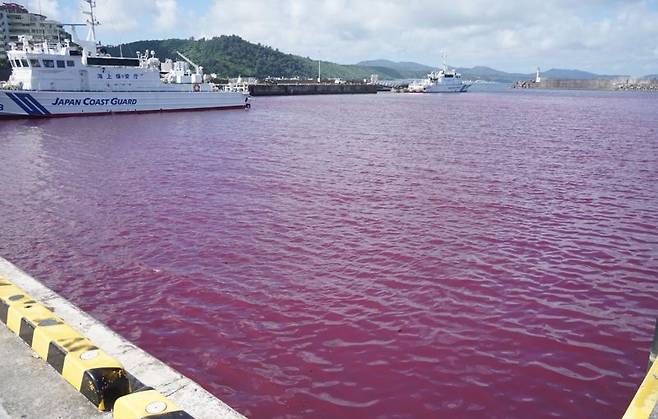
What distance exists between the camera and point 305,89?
4540 inches

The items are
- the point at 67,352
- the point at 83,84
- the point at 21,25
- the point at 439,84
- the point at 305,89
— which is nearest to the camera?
the point at 67,352

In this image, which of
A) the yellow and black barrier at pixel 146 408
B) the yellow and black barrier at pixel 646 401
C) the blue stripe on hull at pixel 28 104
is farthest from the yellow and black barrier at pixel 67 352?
the blue stripe on hull at pixel 28 104

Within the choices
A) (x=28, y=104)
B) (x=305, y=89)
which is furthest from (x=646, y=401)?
(x=305, y=89)

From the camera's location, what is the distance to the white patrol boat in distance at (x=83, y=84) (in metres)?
39.8

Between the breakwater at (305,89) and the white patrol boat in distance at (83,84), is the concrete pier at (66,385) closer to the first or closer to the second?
the white patrol boat in distance at (83,84)

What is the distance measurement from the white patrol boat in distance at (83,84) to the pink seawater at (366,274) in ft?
76.0

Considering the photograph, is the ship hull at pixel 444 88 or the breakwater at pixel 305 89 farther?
the ship hull at pixel 444 88

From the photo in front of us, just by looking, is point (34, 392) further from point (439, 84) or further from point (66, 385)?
point (439, 84)

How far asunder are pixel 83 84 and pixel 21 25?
98783 mm

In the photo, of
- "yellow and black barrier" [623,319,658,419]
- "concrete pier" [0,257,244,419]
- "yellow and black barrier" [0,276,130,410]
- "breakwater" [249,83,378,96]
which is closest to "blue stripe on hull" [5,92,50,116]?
"yellow and black barrier" [0,276,130,410]

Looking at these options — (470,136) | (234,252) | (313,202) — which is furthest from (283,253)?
(470,136)

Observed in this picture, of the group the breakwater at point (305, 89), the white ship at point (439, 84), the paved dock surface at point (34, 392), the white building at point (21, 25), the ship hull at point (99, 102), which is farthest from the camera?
the white ship at point (439, 84)

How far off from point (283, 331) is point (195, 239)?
482 cm

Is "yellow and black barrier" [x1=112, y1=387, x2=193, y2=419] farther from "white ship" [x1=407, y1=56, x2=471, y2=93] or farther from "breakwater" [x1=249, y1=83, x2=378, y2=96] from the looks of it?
"white ship" [x1=407, y1=56, x2=471, y2=93]
